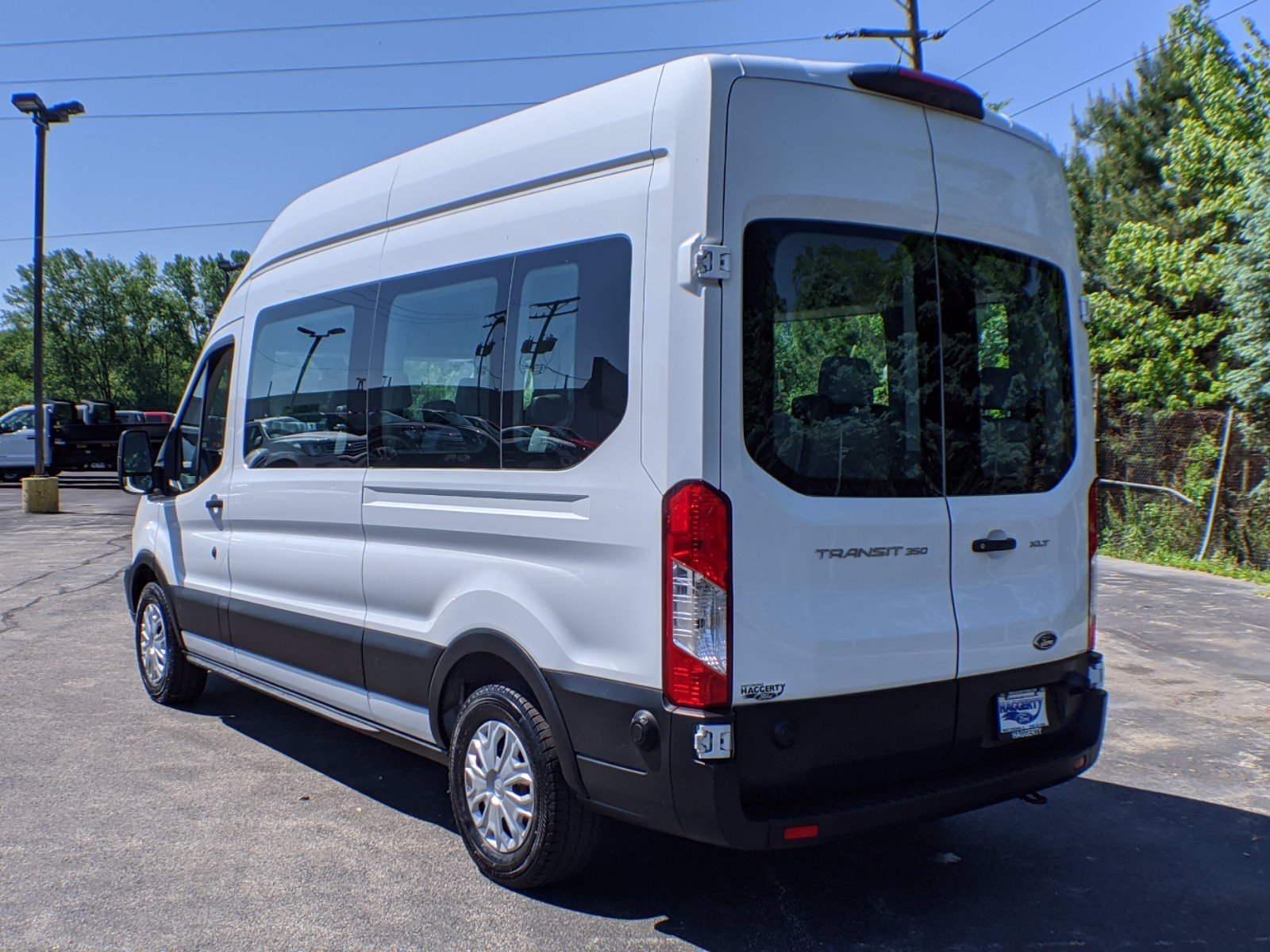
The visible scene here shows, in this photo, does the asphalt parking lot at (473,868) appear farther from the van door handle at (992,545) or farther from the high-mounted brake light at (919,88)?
the high-mounted brake light at (919,88)

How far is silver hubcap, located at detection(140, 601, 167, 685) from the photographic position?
663cm

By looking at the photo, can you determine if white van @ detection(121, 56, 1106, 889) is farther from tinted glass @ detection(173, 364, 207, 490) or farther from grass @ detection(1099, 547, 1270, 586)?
grass @ detection(1099, 547, 1270, 586)

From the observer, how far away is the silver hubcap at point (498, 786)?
12.7 ft

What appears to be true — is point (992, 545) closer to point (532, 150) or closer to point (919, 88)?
point (919, 88)

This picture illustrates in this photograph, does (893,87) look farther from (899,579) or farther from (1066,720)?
(1066,720)

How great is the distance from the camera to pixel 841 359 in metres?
3.59

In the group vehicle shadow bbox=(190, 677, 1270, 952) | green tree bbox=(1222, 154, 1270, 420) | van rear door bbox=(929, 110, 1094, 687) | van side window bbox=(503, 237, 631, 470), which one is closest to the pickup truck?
green tree bbox=(1222, 154, 1270, 420)

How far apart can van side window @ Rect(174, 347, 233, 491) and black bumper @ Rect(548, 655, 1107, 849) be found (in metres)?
3.15

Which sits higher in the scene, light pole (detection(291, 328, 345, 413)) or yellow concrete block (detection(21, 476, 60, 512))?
light pole (detection(291, 328, 345, 413))

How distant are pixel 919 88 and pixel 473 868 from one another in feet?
10.3

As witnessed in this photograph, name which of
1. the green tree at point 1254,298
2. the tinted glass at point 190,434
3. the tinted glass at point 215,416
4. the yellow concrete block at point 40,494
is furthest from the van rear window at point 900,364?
the yellow concrete block at point 40,494

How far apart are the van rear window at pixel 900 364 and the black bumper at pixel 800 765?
0.68m

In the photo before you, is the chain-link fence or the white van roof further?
the chain-link fence

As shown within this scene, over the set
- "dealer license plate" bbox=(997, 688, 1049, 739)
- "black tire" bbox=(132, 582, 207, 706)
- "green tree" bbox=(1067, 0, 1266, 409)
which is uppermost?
"green tree" bbox=(1067, 0, 1266, 409)
